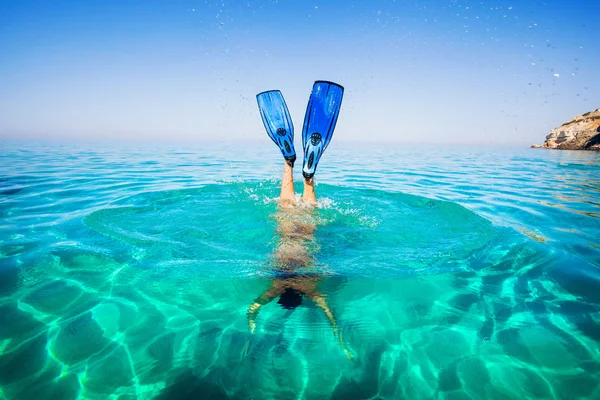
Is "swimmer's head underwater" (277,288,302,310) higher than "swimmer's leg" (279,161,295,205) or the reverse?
the reverse

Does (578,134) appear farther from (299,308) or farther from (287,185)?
(299,308)

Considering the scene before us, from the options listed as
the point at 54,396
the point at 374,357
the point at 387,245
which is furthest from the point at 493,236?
the point at 54,396

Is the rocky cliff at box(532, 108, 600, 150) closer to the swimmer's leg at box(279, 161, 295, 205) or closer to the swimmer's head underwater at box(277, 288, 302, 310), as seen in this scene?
the swimmer's leg at box(279, 161, 295, 205)

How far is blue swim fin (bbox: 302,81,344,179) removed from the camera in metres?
6.32

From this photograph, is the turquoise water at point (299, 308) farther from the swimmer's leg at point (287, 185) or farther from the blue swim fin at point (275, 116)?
the blue swim fin at point (275, 116)

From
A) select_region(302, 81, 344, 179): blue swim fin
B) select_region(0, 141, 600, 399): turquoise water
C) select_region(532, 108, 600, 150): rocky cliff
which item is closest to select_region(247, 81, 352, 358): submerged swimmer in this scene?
select_region(302, 81, 344, 179): blue swim fin

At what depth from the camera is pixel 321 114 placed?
20.9 feet

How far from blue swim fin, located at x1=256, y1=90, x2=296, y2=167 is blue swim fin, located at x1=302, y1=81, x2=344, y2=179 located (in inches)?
19.7

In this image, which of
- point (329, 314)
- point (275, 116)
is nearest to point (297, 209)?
point (275, 116)

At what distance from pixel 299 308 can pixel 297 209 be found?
10.2 feet

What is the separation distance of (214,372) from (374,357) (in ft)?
4.37

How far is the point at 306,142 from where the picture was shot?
6359 millimetres

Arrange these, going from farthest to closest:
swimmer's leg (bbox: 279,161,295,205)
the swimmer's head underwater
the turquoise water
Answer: swimmer's leg (bbox: 279,161,295,205)
the swimmer's head underwater
the turquoise water

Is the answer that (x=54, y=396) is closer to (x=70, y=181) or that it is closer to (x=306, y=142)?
(x=306, y=142)
